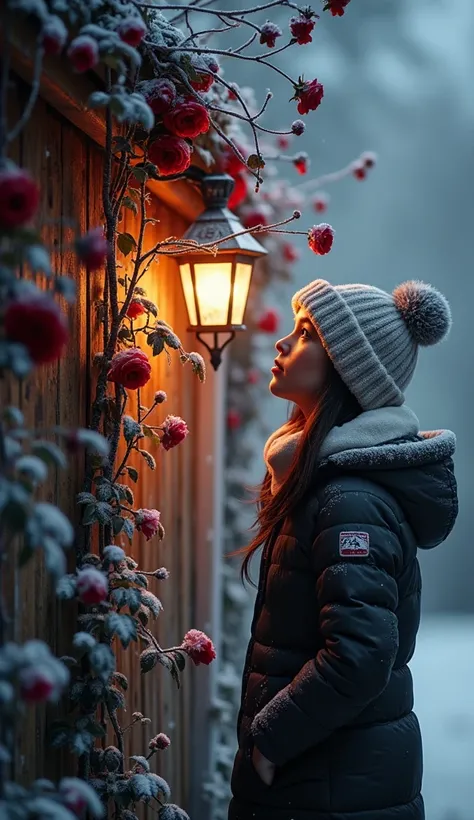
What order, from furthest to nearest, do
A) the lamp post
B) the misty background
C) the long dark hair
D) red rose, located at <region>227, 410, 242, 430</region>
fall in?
the misty background, red rose, located at <region>227, 410, 242, 430</region>, the lamp post, the long dark hair

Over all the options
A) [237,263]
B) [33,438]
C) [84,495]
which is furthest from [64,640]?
[237,263]

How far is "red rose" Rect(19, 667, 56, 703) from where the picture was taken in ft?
4.08

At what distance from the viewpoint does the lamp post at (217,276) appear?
8.41 ft

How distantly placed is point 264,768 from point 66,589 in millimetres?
702

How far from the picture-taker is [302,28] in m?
2.11

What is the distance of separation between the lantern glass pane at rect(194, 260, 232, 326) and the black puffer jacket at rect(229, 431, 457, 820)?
0.68m

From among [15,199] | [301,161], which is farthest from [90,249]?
[301,161]

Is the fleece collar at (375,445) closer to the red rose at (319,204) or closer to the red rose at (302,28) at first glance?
the red rose at (302,28)

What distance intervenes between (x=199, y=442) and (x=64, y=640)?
5.04 feet

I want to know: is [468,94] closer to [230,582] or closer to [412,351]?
[230,582]

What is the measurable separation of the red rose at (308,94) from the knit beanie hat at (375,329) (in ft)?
1.34

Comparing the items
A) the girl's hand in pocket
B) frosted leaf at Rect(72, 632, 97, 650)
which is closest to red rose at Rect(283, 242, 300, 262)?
the girl's hand in pocket

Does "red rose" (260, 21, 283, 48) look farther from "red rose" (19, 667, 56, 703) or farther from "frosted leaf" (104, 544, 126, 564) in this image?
"red rose" (19, 667, 56, 703)

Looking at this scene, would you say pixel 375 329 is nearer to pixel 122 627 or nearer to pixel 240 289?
pixel 240 289
